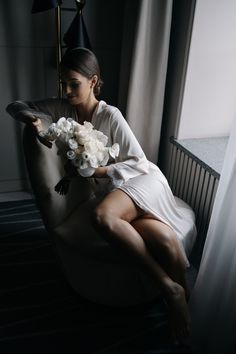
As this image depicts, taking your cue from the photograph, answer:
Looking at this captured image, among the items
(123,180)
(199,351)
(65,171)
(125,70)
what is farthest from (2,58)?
(199,351)

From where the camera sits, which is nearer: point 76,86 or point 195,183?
point 76,86

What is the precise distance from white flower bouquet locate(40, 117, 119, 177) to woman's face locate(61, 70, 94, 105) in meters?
0.24

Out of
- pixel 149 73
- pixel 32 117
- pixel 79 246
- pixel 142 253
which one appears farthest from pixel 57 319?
pixel 149 73

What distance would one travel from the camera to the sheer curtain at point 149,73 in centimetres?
234

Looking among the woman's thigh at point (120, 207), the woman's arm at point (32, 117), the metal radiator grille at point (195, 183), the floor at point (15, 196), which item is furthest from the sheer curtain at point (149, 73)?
the floor at point (15, 196)

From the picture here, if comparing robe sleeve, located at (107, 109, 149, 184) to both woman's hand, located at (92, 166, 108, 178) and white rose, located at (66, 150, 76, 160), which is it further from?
white rose, located at (66, 150, 76, 160)

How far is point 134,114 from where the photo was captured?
8.48 feet

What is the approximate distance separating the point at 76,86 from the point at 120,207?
71 centimetres

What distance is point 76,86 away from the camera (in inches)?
77.1

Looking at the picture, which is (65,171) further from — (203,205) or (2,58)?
(2,58)

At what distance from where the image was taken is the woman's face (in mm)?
1925

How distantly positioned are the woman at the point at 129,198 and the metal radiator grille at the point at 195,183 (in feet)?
0.75

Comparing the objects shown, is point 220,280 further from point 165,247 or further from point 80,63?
point 80,63

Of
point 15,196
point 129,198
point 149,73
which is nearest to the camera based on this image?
point 129,198
